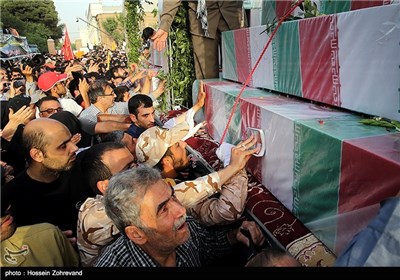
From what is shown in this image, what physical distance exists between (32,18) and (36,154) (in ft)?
138

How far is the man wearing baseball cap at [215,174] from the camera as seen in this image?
6.43 feet

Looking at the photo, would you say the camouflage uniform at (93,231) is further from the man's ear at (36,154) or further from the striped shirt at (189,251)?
the man's ear at (36,154)

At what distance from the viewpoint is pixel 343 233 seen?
144 centimetres

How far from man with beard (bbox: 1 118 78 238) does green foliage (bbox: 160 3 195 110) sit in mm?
2520

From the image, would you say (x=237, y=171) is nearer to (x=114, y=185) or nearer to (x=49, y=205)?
(x=114, y=185)

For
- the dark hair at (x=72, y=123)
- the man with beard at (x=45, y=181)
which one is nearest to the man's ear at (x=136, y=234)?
the man with beard at (x=45, y=181)

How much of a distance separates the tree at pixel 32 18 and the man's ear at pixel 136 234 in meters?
35.3

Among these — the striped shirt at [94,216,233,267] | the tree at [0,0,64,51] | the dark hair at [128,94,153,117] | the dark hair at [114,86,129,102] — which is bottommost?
the striped shirt at [94,216,233,267]

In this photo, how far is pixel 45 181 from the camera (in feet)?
6.78

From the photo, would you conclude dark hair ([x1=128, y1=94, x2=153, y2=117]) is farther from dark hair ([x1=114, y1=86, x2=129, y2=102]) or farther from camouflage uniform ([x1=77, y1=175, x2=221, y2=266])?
dark hair ([x1=114, y1=86, x2=129, y2=102])

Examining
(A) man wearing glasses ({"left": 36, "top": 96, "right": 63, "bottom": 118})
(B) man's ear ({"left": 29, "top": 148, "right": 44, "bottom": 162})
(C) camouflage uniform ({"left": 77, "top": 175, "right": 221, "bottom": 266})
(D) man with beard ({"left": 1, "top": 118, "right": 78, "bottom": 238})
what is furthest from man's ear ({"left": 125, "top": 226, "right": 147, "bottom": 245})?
(A) man wearing glasses ({"left": 36, "top": 96, "right": 63, "bottom": 118})

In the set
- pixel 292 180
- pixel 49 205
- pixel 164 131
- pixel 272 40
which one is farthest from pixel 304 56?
pixel 49 205

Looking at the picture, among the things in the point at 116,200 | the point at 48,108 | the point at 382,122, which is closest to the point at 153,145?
the point at 116,200

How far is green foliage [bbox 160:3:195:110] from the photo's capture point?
4.29 m
